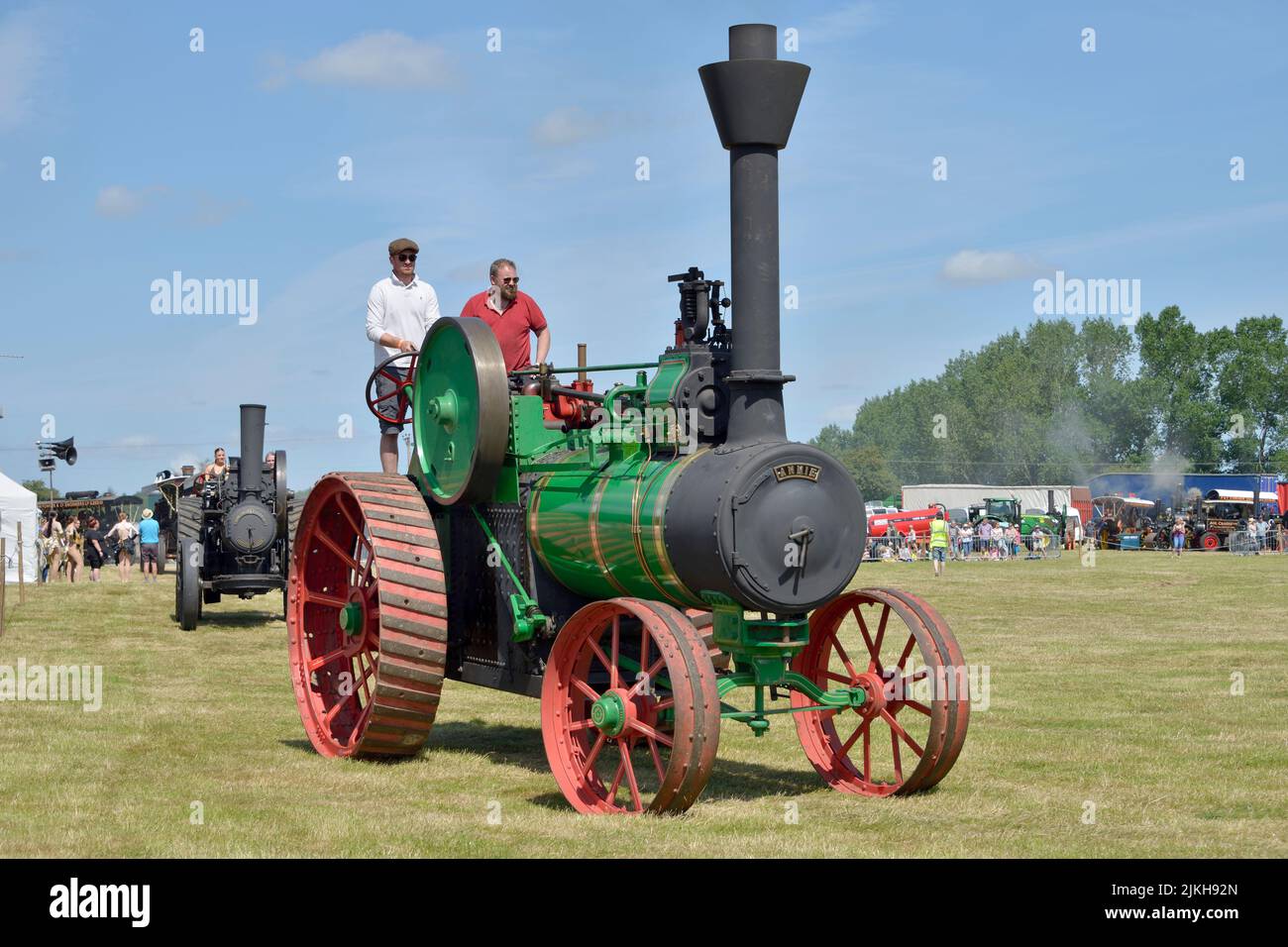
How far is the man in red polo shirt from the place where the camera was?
9453mm

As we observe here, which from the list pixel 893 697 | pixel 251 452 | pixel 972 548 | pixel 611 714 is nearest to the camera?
pixel 611 714

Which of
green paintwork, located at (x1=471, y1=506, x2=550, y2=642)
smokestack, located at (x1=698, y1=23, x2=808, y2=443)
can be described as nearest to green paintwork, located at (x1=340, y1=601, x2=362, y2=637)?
green paintwork, located at (x1=471, y1=506, x2=550, y2=642)

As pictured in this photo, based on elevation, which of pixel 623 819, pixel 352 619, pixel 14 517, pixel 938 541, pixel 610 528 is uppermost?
pixel 610 528

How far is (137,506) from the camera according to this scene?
200ft

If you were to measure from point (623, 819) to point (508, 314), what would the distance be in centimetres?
370

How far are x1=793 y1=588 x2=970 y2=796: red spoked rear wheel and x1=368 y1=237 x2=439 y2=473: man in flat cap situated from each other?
3.19m

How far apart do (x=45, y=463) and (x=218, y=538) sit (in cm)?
2090

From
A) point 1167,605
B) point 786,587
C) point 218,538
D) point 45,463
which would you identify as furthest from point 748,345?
point 45,463

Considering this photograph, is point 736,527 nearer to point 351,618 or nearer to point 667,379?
point 667,379

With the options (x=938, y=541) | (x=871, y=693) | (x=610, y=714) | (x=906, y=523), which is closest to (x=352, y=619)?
(x=610, y=714)

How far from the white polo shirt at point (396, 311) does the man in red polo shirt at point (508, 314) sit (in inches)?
25.8

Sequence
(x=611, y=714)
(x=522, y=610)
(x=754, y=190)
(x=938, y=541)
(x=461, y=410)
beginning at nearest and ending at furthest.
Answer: (x=611, y=714) < (x=754, y=190) < (x=522, y=610) < (x=461, y=410) < (x=938, y=541)

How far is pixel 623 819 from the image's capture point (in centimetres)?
687

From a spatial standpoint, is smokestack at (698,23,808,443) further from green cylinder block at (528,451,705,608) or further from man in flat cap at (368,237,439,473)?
man in flat cap at (368,237,439,473)
